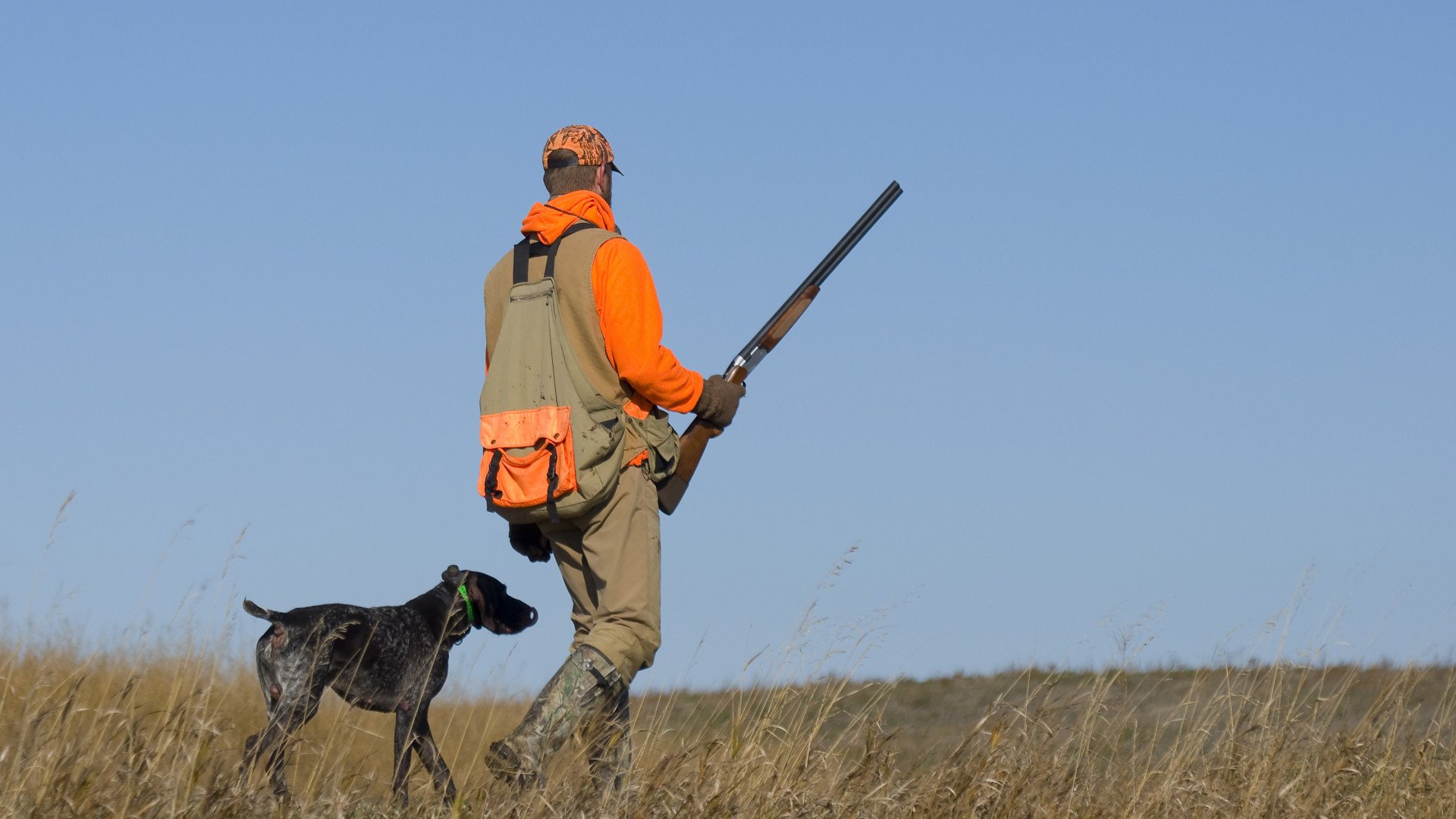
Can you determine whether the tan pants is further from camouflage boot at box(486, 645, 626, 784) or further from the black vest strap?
the black vest strap

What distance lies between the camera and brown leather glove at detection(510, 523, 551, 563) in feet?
18.6

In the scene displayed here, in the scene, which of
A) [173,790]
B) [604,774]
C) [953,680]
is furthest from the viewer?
[953,680]

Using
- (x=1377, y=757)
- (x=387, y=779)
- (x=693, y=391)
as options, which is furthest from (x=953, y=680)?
(x=693, y=391)

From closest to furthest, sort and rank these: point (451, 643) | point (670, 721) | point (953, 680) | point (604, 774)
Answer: point (604, 774) < point (451, 643) < point (670, 721) < point (953, 680)

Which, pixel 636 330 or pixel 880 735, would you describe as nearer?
pixel 636 330

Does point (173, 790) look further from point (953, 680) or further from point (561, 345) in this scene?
point (953, 680)

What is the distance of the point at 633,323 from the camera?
516 centimetres

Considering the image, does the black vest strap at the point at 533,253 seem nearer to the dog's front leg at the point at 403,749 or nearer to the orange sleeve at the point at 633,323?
the orange sleeve at the point at 633,323

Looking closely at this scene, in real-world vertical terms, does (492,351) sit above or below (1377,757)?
above

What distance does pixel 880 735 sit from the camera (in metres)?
5.49

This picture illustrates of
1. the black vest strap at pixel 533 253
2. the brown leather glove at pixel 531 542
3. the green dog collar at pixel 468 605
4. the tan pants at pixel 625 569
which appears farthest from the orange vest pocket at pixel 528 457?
the green dog collar at pixel 468 605

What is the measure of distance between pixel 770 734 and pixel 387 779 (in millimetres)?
2313

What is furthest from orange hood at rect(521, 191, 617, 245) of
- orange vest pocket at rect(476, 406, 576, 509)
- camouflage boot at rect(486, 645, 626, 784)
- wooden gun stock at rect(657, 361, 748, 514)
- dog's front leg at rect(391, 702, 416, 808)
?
dog's front leg at rect(391, 702, 416, 808)

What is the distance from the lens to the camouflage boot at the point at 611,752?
16.2 feet
